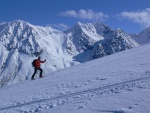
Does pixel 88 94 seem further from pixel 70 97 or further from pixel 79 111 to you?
pixel 79 111

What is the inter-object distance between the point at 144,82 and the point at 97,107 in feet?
11.8

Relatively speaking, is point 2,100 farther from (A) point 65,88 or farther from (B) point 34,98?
(A) point 65,88

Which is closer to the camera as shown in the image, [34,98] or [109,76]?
[34,98]

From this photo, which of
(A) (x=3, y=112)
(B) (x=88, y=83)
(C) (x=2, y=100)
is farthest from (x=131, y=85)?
(C) (x=2, y=100)

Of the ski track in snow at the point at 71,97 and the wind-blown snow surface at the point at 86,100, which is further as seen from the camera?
the ski track in snow at the point at 71,97

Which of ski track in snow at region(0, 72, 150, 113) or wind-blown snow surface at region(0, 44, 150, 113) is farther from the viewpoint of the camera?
ski track in snow at region(0, 72, 150, 113)

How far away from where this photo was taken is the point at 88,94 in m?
12.5

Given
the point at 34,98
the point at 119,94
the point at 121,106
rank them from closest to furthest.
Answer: the point at 121,106 < the point at 119,94 < the point at 34,98

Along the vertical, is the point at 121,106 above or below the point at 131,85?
below

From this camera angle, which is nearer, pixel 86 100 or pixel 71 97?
pixel 86 100

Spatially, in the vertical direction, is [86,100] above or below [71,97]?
below

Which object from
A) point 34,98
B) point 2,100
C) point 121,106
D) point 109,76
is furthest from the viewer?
point 109,76

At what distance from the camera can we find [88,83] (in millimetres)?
15555

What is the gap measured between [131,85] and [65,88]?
3924mm
